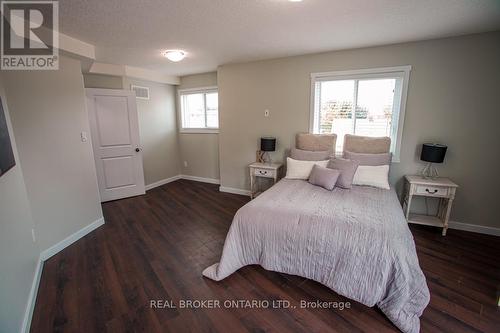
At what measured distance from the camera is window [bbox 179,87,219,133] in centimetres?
492

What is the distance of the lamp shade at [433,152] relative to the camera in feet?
8.84

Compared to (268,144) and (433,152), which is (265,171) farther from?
(433,152)

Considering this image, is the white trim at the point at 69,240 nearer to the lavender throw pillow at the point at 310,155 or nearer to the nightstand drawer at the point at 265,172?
the nightstand drawer at the point at 265,172

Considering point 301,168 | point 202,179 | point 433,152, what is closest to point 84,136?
point 202,179

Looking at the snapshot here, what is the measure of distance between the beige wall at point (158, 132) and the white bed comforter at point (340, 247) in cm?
340

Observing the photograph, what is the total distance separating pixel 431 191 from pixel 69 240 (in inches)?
177

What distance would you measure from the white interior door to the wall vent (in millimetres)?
237

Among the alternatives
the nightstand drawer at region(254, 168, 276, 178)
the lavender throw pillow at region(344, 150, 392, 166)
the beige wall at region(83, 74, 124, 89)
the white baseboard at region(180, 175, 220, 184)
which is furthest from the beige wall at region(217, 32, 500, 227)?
the beige wall at region(83, 74, 124, 89)

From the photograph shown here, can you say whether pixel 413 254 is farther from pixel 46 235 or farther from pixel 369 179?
pixel 46 235

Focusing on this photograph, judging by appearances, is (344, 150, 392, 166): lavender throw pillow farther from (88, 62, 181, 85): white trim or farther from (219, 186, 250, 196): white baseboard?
(88, 62, 181, 85): white trim

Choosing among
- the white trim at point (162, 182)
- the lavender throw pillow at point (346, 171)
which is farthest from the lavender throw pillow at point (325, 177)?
the white trim at point (162, 182)

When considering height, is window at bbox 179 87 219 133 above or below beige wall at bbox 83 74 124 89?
below

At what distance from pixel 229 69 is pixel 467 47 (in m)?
3.31

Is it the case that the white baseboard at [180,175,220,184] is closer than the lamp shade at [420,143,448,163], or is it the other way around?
the lamp shade at [420,143,448,163]
